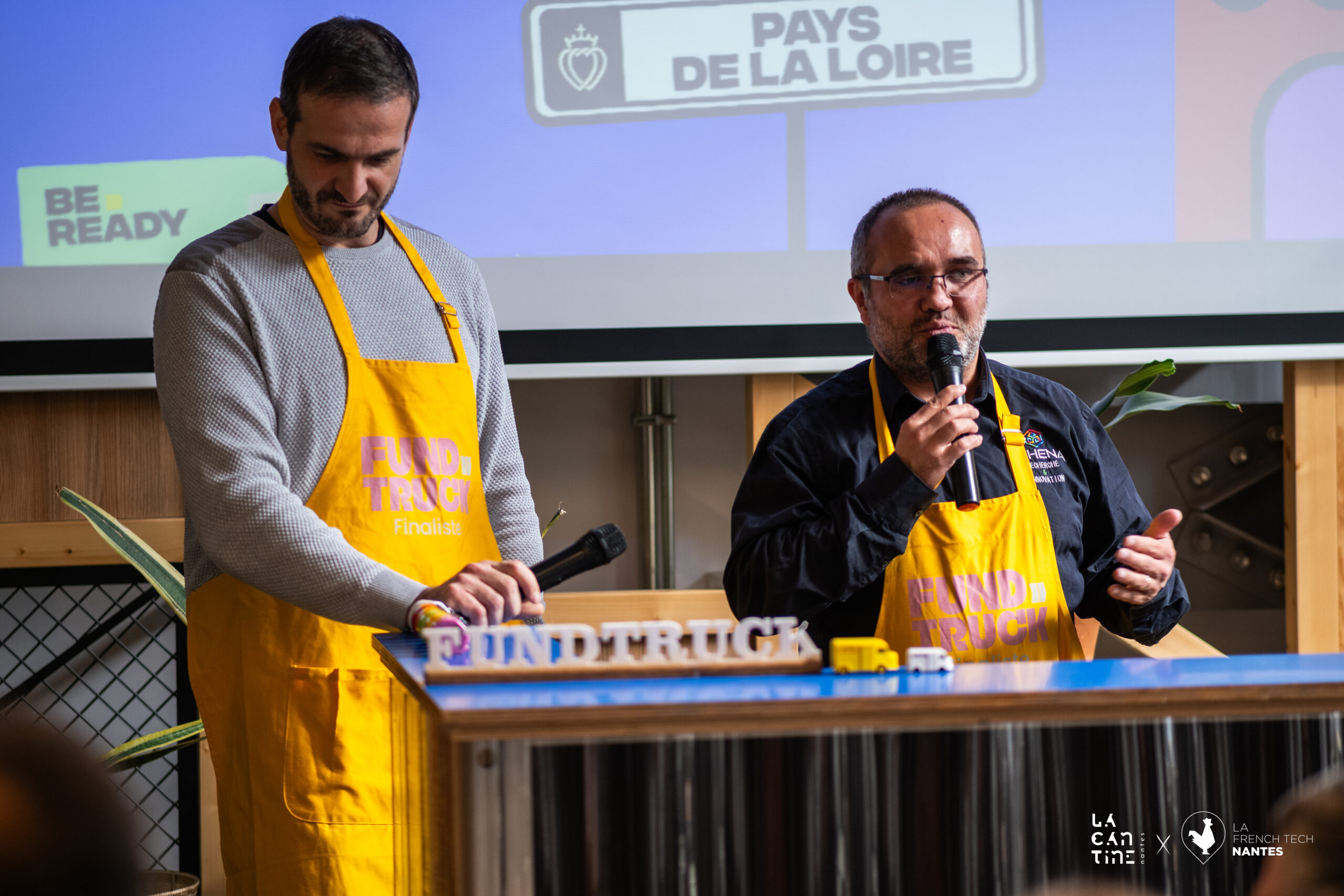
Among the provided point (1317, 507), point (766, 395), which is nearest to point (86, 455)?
→ point (766, 395)

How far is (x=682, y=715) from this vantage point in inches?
35.6

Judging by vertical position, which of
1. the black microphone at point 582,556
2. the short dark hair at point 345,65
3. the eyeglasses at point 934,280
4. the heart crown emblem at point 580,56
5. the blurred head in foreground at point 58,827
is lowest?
the blurred head in foreground at point 58,827

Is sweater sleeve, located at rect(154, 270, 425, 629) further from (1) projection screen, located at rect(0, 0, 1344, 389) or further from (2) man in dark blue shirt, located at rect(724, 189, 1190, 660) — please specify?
(1) projection screen, located at rect(0, 0, 1344, 389)

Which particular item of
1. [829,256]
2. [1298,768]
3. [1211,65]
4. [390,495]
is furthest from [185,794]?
[1211,65]

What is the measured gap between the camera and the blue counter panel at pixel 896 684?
0.93m

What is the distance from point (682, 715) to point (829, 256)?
1.96m

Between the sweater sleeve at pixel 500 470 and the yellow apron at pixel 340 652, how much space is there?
0.11ft

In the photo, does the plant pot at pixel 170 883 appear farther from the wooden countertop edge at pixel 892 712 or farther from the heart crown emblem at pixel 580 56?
the heart crown emblem at pixel 580 56

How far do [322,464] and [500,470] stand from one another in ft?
0.86

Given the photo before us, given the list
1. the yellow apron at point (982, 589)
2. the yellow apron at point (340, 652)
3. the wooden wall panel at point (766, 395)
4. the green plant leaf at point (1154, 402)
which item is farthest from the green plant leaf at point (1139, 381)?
the yellow apron at point (340, 652)

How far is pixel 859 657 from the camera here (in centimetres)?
105

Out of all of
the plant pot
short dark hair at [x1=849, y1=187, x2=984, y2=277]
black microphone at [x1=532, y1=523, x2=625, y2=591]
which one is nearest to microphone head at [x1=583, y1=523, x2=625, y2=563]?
black microphone at [x1=532, y1=523, x2=625, y2=591]

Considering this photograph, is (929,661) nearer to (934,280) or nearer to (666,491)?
(934,280)

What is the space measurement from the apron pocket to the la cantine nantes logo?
857 millimetres
